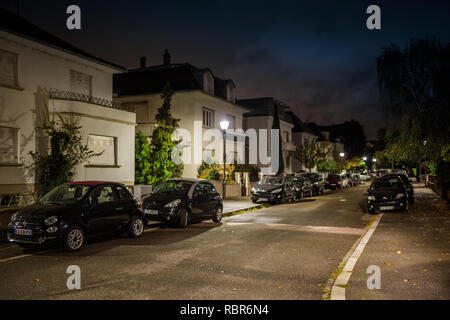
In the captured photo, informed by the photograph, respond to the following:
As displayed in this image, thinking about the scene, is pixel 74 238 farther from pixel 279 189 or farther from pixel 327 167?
pixel 327 167

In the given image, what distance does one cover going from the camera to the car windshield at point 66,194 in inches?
369

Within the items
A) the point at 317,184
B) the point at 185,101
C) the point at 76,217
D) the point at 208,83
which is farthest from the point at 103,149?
the point at 317,184

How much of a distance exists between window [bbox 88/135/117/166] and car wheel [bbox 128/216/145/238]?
862 centimetres

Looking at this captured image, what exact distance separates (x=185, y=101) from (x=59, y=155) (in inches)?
550

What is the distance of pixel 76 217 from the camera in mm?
8836

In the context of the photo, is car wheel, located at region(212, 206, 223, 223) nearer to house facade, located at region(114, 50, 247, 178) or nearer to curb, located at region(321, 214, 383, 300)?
curb, located at region(321, 214, 383, 300)

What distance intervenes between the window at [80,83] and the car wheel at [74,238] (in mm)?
12092

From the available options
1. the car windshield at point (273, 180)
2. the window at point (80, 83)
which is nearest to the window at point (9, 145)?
A: the window at point (80, 83)

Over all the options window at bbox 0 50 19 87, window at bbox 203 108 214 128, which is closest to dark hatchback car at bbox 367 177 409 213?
window at bbox 203 108 214 128

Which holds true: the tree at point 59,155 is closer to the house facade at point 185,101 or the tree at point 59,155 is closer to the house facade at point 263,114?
the house facade at point 185,101

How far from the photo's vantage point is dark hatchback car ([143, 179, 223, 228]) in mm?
12148

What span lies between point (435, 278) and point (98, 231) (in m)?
7.17
